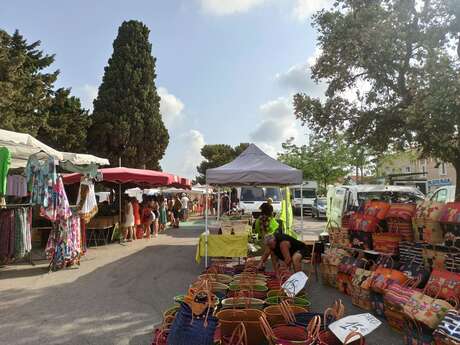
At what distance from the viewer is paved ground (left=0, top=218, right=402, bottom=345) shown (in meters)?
4.85

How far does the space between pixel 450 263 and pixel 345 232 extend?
8.19ft

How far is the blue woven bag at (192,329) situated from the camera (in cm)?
351

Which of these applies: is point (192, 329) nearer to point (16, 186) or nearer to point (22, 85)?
point (16, 186)

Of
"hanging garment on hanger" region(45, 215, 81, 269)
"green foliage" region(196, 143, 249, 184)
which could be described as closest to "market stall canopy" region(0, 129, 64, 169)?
"hanging garment on hanger" region(45, 215, 81, 269)

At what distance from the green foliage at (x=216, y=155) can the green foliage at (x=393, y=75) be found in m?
47.8

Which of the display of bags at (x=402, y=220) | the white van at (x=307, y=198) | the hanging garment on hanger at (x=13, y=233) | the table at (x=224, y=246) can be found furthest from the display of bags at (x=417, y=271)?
the white van at (x=307, y=198)

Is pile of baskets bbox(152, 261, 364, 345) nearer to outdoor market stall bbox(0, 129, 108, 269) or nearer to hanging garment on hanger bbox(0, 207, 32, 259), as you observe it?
outdoor market stall bbox(0, 129, 108, 269)

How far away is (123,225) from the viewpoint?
1438cm

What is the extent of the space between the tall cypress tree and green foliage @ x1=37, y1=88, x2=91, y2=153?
172 cm

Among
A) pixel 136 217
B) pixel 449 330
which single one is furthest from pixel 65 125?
pixel 449 330

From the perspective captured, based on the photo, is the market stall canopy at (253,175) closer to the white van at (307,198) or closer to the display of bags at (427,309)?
the display of bags at (427,309)

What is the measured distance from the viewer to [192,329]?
355cm

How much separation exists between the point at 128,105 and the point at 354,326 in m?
29.0

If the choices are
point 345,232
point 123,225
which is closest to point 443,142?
point 345,232
